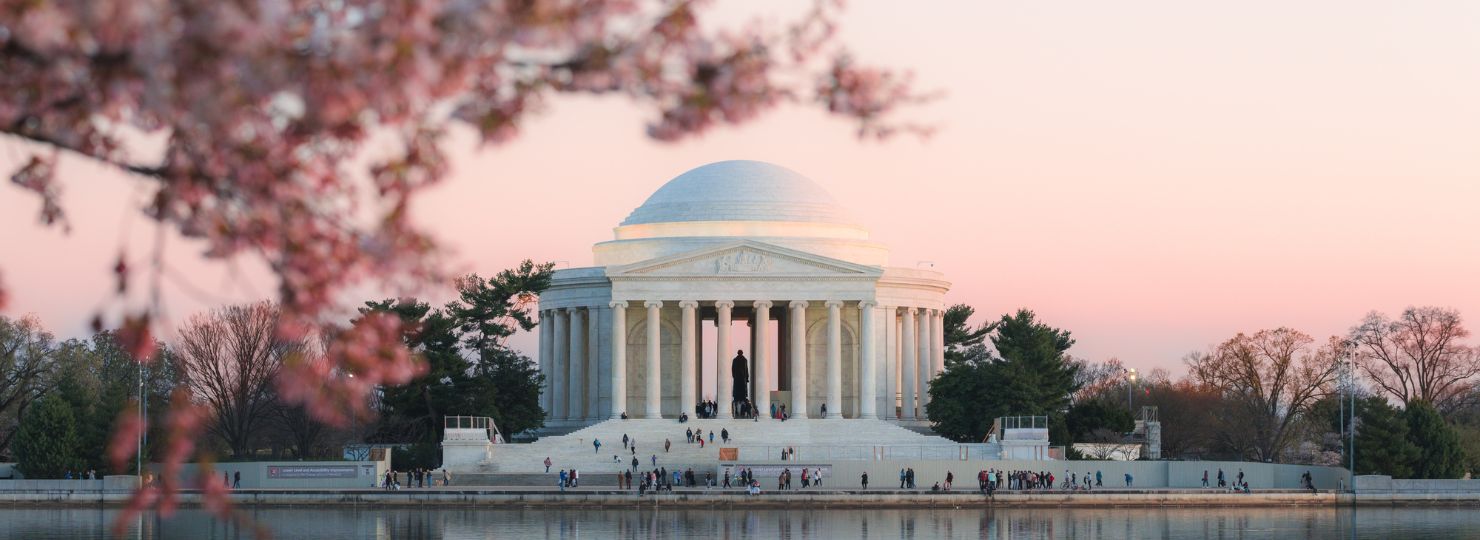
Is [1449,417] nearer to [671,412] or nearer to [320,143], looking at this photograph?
[671,412]

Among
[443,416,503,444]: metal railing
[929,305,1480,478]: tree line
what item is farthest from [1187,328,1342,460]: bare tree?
[443,416,503,444]: metal railing

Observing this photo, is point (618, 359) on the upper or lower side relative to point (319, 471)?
upper

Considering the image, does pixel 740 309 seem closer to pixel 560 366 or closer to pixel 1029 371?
pixel 560 366

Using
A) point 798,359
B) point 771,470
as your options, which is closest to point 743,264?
point 798,359

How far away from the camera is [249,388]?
116 m

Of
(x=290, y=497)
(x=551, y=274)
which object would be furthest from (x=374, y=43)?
(x=551, y=274)

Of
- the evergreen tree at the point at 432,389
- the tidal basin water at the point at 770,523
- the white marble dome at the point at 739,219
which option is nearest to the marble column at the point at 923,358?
the white marble dome at the point at 739,219

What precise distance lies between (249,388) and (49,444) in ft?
84.4

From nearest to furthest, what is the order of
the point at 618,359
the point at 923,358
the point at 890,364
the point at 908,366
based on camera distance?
the point at 618,359 → the point at 890,364 → the point at 908,366 → the point at 923,358

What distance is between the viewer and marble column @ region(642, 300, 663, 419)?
109 m

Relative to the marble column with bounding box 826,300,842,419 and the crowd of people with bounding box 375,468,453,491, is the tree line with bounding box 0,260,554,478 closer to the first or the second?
the crowd of people with bounding box 375,468,453,491

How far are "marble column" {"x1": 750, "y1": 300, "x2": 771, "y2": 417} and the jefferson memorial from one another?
101mm

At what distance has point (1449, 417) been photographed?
128m

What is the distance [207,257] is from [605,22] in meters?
3.17
